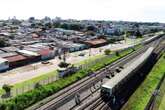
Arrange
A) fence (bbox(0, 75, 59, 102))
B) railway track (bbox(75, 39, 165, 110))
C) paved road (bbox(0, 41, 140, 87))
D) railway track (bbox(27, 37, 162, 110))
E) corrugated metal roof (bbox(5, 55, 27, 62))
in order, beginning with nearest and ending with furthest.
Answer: railway track (bbox(75, 39, 165, 110)), railway track (bbox(27, 37, 162, 110)), fence (bbox(0, 75, 59, 102)), paved road (bbox(0, 41, 140, 87)), corrugated metal roof (bbox(5, 55, 27, 62))

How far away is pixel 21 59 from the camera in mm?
58938

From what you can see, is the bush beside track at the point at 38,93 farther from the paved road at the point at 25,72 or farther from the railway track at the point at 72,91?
the paved road at the point at 25,72

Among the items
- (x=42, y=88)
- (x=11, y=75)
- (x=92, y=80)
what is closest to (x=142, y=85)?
(x=92, y=80)

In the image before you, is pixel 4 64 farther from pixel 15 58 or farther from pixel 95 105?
pixel 95 105

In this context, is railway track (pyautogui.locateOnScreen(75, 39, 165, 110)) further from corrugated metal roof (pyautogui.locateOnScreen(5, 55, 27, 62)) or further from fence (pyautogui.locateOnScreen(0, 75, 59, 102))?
corrugated metal roof (pyautogui.locateOnScreen(5, 55, 27, 62))

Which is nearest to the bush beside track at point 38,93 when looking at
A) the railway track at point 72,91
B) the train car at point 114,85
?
the railway track at point 72,91

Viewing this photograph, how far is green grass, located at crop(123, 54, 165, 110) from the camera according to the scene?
1344 inches

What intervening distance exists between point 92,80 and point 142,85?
9531 millimetres

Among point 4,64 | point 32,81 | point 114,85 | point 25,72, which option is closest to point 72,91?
point 114,85

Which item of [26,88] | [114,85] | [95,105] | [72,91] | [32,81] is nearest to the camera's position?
[95,105]

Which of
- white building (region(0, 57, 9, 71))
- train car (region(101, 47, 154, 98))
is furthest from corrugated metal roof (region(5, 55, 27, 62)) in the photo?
train car (region(101, 47, 154, 98))

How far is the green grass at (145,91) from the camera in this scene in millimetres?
34125

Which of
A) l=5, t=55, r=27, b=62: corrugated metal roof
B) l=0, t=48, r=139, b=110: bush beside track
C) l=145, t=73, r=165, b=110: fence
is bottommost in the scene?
l=145, t=73, r=165, b=110: fence

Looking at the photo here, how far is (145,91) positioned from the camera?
40562mm
